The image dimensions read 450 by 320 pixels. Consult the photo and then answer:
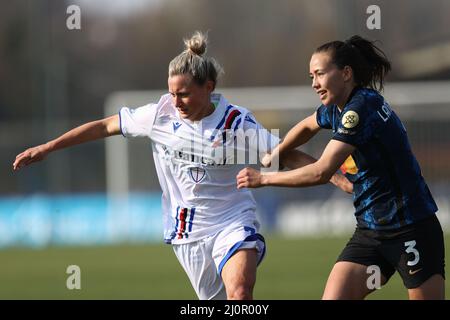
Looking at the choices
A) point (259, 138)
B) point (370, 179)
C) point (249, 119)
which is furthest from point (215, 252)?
point (370, 179)

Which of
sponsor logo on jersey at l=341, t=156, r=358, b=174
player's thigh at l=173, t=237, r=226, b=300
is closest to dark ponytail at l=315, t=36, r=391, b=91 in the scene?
sponsor logo on jersey at l=341, t=156, r=358, b=174

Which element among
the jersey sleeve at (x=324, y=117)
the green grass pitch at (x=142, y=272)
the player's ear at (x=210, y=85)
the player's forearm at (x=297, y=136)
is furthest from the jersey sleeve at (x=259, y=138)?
the green grass pitch at (x=142, y=272)

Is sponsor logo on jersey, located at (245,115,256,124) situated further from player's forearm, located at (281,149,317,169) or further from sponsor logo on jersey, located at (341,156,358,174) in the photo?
sponsor logo on jersey, located at (341,156,358,174)

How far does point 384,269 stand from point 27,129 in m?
25.3

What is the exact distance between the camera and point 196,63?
675 centimetres

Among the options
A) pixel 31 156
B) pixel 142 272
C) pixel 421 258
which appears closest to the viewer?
pixel 421 258

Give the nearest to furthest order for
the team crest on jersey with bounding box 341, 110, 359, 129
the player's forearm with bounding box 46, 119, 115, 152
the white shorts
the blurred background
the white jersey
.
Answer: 1. the team crest on jersey with bounding box 341, 110, 359, 129
2. the white shorts
3. the white jersey
4. the player's forearm with bounding box 46, 119, 115, 152
5. the blurred background

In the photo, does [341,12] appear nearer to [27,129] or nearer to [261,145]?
[27,129]

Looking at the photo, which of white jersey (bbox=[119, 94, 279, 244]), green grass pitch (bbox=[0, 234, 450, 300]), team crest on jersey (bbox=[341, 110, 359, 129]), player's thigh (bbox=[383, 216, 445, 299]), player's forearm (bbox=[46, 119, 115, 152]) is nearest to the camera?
team crest on jersey (bbox=[341, 110, 359, 129])

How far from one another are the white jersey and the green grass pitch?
424 centimetres

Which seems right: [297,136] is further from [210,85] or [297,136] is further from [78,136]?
[78,136]

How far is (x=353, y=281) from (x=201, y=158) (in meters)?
1.38

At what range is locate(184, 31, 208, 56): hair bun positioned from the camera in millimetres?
6789

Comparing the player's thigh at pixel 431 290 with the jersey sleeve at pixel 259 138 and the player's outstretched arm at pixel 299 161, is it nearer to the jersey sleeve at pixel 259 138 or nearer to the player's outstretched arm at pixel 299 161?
the player's outstretched arm at pixel 299 161
